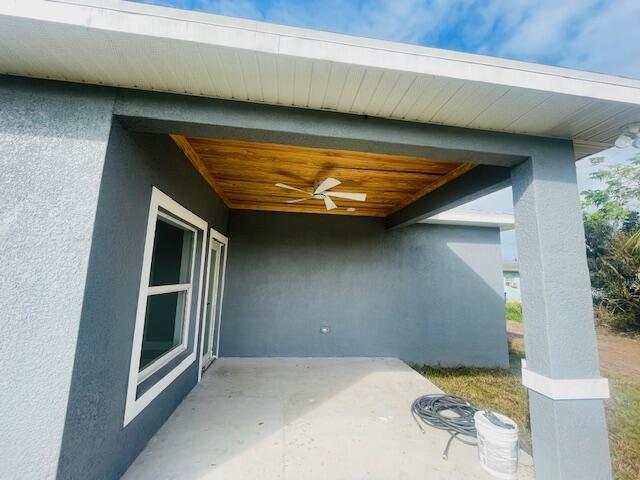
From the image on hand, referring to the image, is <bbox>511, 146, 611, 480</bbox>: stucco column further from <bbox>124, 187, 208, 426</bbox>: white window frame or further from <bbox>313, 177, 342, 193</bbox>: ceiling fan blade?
<bbox>124, 187, 208, 426</bbox>: white window frame

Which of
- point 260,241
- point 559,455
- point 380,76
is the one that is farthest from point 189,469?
point 260,241

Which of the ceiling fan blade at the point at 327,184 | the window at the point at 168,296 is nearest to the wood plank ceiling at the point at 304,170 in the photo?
the ceiling fan blade at the point at 327,184

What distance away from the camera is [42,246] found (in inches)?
62.4

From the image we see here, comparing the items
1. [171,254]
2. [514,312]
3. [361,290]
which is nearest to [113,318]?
[171,254]

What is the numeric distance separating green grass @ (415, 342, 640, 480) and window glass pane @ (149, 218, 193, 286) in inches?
173

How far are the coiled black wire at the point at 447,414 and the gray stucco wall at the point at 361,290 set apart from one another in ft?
7.19

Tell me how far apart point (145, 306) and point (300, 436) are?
1.94 meters

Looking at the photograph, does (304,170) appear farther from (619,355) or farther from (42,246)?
(619,355)

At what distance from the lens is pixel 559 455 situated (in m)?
1.85

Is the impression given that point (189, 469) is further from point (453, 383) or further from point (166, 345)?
point (453, 383)

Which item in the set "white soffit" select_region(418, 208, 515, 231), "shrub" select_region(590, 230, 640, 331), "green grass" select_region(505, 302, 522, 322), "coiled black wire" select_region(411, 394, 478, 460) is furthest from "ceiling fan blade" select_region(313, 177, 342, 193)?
"green grass" select_region(505, 302, 522, 322)

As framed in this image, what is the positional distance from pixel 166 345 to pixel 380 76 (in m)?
4.05

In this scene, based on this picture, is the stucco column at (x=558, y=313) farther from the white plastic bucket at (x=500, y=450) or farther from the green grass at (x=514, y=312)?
the green grass at (x=514, y=312)

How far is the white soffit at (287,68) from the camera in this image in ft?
4.50
